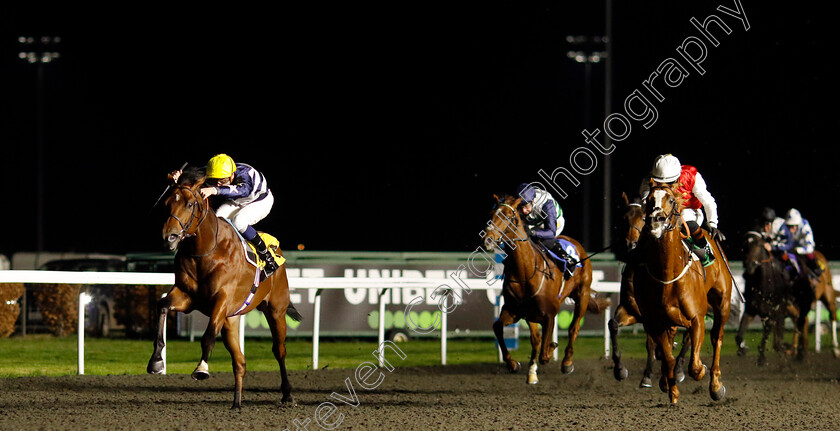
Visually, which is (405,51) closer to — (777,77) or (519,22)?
(519,22)

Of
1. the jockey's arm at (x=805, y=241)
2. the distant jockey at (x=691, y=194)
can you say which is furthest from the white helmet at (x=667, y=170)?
the jockey's arm at (x=805, y=241)

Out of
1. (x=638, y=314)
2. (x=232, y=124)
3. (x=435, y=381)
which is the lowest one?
(x=435, y=381)

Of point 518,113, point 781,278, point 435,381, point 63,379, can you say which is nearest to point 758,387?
point 435,381

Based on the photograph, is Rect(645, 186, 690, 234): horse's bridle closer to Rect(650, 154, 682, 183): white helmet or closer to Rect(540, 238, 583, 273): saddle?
Rect(650, 154, 682, 183): white helmet

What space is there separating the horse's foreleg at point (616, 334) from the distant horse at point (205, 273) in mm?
2539

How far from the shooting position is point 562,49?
28.4 m

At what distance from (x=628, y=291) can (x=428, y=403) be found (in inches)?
75.8

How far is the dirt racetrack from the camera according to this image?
5.73 m

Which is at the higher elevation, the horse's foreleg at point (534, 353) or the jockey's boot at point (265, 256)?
the jockey's boot at point (265, 256)

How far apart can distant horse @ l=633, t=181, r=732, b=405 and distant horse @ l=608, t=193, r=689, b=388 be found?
3.7 inches

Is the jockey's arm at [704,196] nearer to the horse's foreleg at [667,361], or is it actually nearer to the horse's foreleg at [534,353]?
the horse's foreleg at [667,361]

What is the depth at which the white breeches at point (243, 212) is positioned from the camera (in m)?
7.03

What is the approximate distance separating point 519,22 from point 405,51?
352 centimetres

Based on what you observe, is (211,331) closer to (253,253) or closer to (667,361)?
(253,253)
